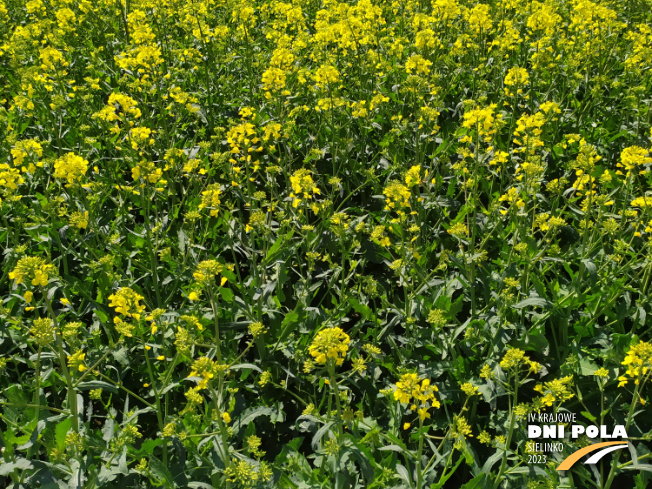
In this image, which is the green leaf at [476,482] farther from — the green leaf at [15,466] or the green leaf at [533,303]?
the green leaf at [15,466]

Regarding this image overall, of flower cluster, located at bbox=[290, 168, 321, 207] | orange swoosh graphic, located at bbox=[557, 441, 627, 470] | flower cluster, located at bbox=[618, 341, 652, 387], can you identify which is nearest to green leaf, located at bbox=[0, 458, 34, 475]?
flower cluster, located at bbox=[290, 168, 321, 207]

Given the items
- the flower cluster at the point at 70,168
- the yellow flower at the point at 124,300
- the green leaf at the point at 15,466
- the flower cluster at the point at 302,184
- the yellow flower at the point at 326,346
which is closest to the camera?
the yellow flower at the point at 326,346

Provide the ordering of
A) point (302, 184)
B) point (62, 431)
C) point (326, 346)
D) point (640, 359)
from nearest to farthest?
point (326, 346) < point (640, 359) < point (62, 431) < point (302, 184)

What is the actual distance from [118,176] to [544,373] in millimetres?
3568

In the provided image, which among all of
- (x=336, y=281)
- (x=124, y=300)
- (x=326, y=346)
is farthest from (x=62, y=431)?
(x=336, y=281)

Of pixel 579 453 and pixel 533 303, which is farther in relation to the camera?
pixel 533 303

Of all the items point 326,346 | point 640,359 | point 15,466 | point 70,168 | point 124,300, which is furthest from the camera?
point 70,168

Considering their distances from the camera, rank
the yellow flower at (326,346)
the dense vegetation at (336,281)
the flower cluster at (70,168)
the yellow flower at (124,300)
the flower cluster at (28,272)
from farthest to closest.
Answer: the flower cluster at (70,168)
the yellow flower at (124,300)
the dense vegetation at (336,281)
the flower cluster at (28,272)
the yellow flower at (326,346)

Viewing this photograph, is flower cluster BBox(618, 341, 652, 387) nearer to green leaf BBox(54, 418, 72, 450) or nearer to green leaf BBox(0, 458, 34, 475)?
green leaf BBox(54, 418, 72, 450)

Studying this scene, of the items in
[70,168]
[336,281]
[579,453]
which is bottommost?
[579,453]

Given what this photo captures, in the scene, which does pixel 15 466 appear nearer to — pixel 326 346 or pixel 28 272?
pixel 28 272

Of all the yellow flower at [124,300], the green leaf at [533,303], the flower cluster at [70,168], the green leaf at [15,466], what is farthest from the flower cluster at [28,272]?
the green leaf at [533,303]

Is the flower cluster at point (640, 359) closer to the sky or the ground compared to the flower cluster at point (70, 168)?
closer to the ground

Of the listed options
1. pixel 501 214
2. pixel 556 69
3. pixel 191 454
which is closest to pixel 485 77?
pixel 556 69
